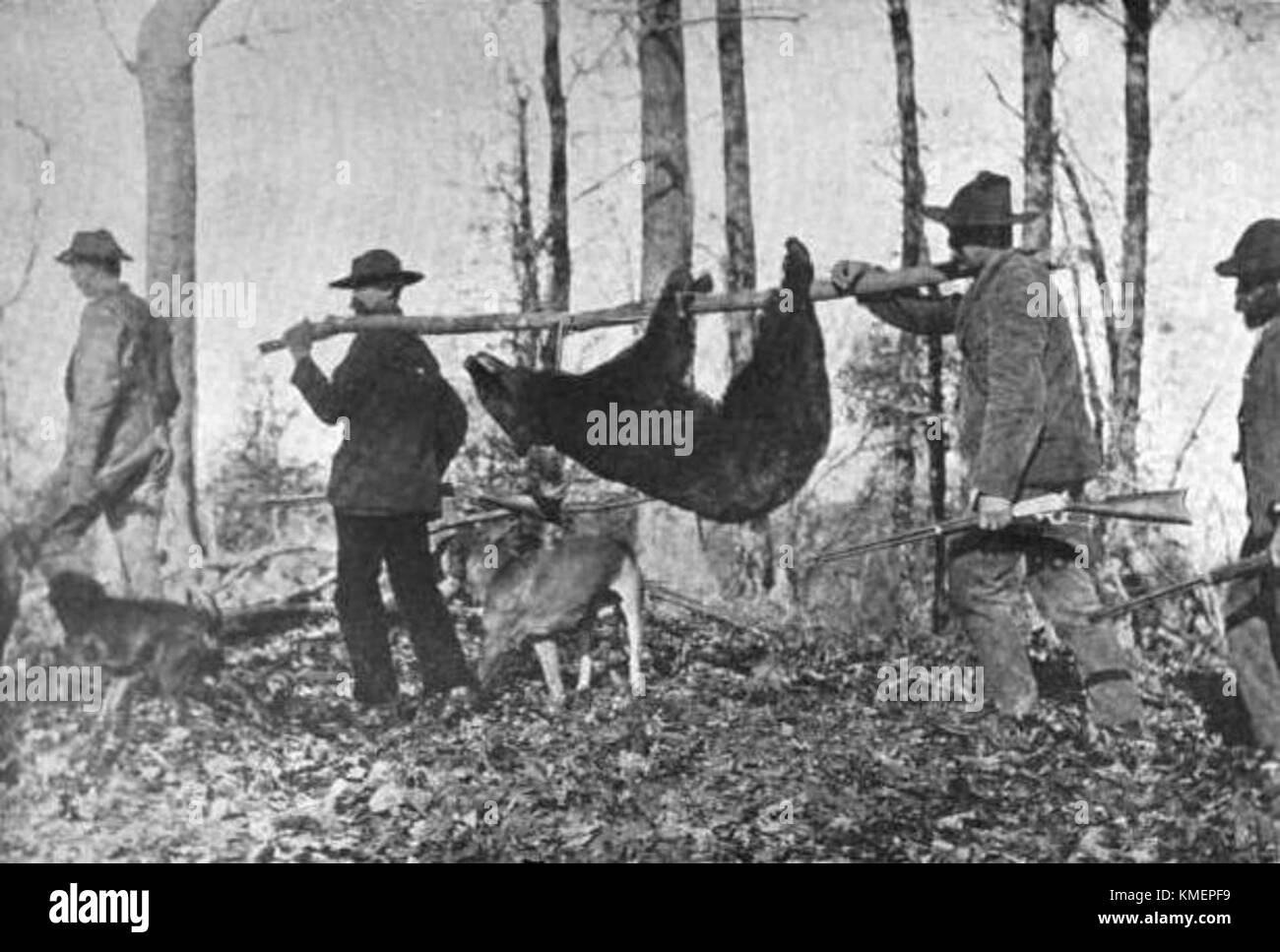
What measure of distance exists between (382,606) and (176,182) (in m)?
1.86

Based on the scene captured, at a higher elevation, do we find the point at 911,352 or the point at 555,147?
the point at 555,147

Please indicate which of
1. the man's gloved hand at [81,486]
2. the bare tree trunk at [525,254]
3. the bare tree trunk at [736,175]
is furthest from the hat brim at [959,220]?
the man's gloved hand at [81,486]

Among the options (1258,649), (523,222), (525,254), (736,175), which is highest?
(736,175)

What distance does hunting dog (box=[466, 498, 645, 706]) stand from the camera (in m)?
6.52

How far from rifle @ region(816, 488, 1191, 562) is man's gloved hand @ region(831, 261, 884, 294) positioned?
3.12ft

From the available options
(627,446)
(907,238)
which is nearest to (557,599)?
(627,446)

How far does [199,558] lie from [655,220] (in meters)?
2.22

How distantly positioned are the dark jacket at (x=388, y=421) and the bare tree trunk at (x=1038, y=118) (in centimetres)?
242

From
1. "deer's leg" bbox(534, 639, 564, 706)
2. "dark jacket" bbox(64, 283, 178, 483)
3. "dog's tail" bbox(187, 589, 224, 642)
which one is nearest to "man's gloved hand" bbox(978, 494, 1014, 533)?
"deer's leg" bbox(534, 639, 564, 706)

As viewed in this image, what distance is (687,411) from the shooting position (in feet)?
21.7

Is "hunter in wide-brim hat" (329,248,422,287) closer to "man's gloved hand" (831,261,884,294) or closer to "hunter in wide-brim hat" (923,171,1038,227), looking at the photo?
"man's gloved hand" (831,261,884,294)

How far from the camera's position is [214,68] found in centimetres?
678

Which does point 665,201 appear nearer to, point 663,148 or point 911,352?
point 663,148
